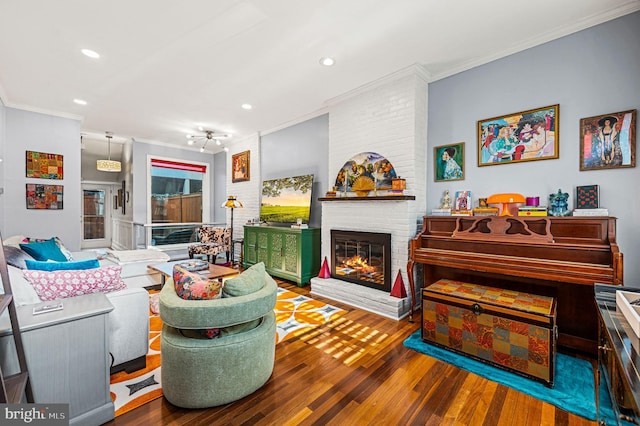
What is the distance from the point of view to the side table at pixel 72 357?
144 cm

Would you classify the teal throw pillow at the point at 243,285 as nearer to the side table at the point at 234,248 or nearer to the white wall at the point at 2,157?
the side table at the point at 234,248

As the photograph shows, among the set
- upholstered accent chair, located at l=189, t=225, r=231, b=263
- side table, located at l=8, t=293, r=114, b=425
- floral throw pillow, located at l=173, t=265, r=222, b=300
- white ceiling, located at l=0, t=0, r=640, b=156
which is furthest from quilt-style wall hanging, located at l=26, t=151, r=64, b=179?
floral throw pillow, located at l=173, t=265, r=222, b=300

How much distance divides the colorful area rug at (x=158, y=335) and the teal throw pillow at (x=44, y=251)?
1.12 metres

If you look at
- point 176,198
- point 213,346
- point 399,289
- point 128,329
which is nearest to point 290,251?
point 399,289

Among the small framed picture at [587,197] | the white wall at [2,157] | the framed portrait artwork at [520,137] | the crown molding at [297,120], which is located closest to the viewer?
the small framed picture at [587,197]

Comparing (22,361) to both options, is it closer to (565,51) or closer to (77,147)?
(565,51)

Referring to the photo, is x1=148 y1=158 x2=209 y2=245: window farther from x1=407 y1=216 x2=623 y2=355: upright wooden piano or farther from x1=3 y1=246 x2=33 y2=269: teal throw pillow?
x1=407 y1=216 x2=623 y2=355: upright wooden piano

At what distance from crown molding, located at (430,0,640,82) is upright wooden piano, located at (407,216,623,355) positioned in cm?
169

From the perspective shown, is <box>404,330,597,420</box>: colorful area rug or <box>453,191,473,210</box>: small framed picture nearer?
<box>404,330,597,420</box>: colorful area rug

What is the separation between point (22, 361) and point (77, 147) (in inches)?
195

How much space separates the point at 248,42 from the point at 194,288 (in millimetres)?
2330

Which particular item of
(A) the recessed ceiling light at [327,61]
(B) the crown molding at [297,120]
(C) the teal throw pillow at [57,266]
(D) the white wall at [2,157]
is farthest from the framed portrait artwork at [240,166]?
(C) the teal throw pillow at [57,266]

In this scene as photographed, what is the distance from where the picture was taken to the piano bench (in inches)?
78.0

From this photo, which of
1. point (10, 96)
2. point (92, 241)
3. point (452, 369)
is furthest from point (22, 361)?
point (92, 241)
